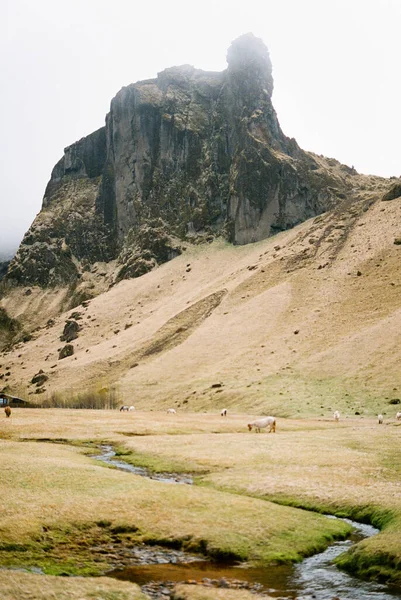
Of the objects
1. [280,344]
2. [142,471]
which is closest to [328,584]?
[142,471]

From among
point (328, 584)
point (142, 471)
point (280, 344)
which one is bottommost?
point (280, 344)

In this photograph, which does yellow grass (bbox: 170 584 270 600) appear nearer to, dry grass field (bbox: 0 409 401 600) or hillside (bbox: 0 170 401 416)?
dry grass field (bbox: 0 409 401 600)

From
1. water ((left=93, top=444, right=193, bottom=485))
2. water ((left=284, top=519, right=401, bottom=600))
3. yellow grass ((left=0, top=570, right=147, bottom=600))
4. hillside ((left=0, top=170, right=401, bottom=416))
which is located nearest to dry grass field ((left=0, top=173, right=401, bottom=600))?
yellow grass ((left=0, top=570, right=147, bottom=600))

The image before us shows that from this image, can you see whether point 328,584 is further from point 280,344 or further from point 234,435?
point 280,344

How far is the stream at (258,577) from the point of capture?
60.8ft

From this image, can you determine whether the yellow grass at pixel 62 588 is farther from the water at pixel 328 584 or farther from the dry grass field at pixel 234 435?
the water at pixel 328 584

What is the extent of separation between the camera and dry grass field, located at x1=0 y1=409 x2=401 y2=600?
21.6 m

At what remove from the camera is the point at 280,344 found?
141750mm

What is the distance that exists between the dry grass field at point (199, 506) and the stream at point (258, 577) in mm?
752

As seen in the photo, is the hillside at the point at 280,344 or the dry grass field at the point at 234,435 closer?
the dry grass field at the point at 234,435

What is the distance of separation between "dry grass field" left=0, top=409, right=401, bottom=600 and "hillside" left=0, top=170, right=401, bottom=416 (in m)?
53.6

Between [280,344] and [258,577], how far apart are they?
12298 cm

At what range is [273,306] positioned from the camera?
164 meters

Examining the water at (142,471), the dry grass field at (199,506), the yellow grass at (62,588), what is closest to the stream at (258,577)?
the dry grass field at (199,506)
